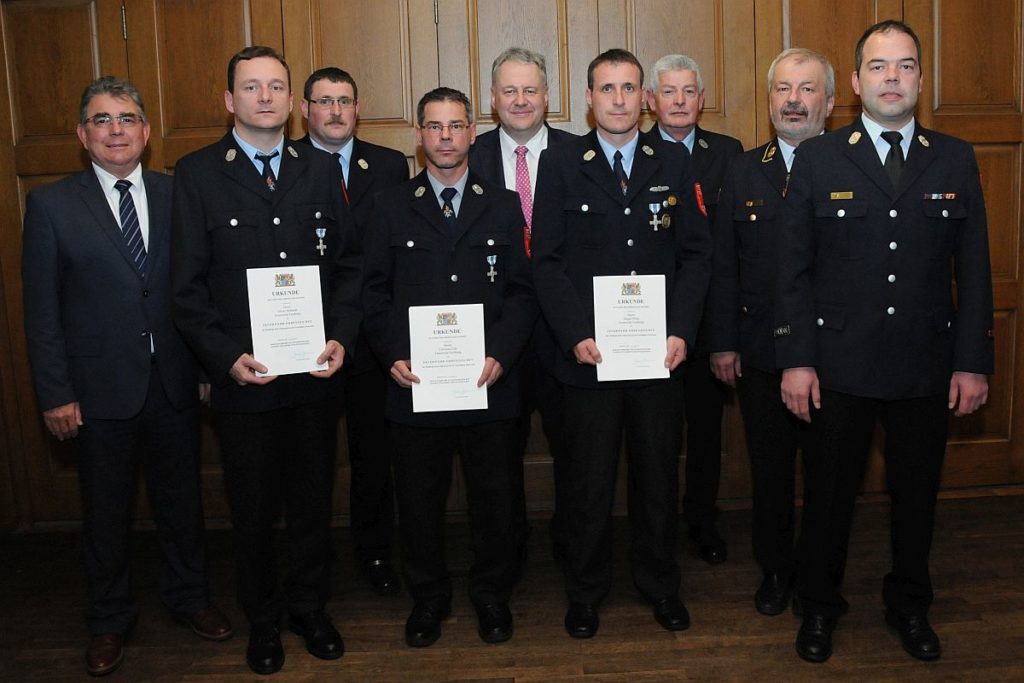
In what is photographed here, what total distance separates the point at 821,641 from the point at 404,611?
1447mm

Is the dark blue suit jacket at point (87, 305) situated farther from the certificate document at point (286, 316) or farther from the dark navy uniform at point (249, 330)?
the certificate document at point (286, 316)

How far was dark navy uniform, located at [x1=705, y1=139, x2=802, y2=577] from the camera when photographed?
303cm

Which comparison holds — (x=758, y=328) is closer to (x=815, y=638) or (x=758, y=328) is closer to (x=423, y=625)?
(x=815, y=638)

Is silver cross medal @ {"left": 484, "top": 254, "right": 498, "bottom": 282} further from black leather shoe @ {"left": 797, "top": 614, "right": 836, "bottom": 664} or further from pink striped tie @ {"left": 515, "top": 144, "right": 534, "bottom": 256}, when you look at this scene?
black leather shoe @ {"left": 797, "top": 614, "right": 836, "bottom": 664}

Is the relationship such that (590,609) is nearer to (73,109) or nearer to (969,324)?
(969,324)

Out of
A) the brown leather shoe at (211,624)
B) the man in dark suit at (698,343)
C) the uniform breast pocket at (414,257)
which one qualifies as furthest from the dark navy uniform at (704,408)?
the brown leather shoe at (211,624)

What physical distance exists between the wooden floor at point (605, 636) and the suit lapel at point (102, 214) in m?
1.33

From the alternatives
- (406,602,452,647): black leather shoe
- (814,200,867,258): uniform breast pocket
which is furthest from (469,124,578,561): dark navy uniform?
(814,200,867,258): uniform breast pocket

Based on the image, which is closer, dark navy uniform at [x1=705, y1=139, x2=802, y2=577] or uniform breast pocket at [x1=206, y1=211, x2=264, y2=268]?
uniform breast pocket at [x1=206, y1=211, x2=264, y2=268]

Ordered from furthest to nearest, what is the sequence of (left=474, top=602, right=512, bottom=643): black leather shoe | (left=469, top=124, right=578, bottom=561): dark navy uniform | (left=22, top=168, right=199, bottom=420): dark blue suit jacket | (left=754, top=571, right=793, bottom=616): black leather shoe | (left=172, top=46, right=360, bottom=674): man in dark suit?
(left=469, top=124, right=578, bottom=561): dark navy uniform, (left=754, top=571, right=793, bottom=616): black leather shoe, (left=474, top=602, right=512, bottom=643): black leather shoe, (left=22, top=168, right=199, bottom=420): dark blue suit jacket, (left=172, top=46, right=360, bottom=674): man in dark suit

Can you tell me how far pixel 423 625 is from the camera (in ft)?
9.71

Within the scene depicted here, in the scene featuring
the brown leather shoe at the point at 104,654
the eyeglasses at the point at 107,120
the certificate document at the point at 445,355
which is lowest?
the brown leather shoe at the point at 104,654

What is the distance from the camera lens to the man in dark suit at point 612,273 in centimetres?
282

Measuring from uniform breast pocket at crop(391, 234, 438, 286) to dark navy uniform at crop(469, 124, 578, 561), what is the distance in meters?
0.57
